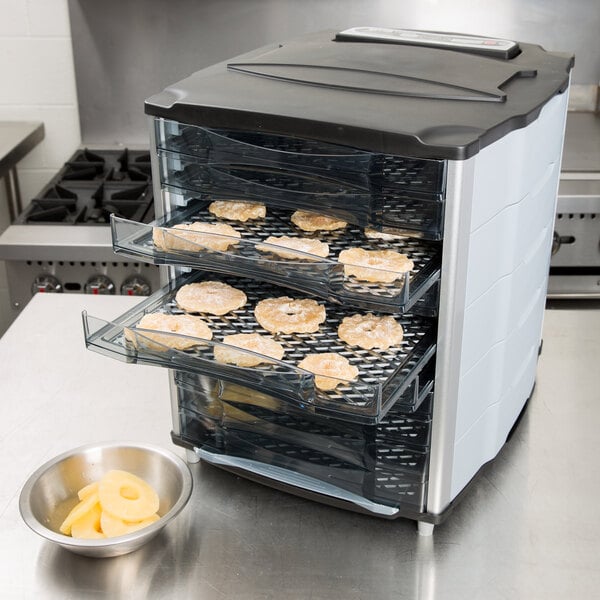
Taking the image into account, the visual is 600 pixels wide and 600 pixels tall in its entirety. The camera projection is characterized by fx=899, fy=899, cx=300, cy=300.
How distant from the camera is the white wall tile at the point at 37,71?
3004mm

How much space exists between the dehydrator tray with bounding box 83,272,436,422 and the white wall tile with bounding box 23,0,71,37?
1.99 m

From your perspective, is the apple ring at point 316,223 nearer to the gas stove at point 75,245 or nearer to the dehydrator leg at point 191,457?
the dehydrator leg at point 191,457

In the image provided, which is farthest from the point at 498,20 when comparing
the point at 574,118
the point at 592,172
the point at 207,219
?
the point at 207,219

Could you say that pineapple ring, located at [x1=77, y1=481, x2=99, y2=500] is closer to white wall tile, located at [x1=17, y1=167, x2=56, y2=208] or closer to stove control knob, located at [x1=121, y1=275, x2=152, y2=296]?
stove control knob, located at [x1=121, y1=275, x2=152, y2=296]

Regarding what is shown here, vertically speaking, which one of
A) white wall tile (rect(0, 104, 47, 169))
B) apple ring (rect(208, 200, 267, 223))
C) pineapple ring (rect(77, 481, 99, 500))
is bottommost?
pineapple ring (rect(77, 481, 99, 500))

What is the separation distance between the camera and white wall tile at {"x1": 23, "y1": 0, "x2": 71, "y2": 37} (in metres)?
2.95

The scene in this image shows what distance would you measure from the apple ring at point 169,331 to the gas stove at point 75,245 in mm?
1200

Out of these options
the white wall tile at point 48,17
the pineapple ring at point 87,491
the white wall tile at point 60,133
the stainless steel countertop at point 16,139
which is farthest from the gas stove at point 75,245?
the pineapple ring at point 87,491

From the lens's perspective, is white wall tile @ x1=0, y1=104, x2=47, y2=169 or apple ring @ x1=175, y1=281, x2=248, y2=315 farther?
white wall tile @ x1=0, y1=104, x2=47, y2=169

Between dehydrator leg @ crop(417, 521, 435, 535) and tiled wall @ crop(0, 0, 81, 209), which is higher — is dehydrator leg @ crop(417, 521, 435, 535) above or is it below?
below

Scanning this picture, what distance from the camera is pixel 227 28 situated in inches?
116

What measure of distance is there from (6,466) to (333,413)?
612mm

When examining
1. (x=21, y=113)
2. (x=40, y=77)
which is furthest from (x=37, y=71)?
(x=21, y=113)

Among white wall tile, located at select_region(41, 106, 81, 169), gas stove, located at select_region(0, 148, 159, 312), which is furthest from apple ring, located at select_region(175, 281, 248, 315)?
white wall tile, located at select_region(41, 106, 81, 169)
